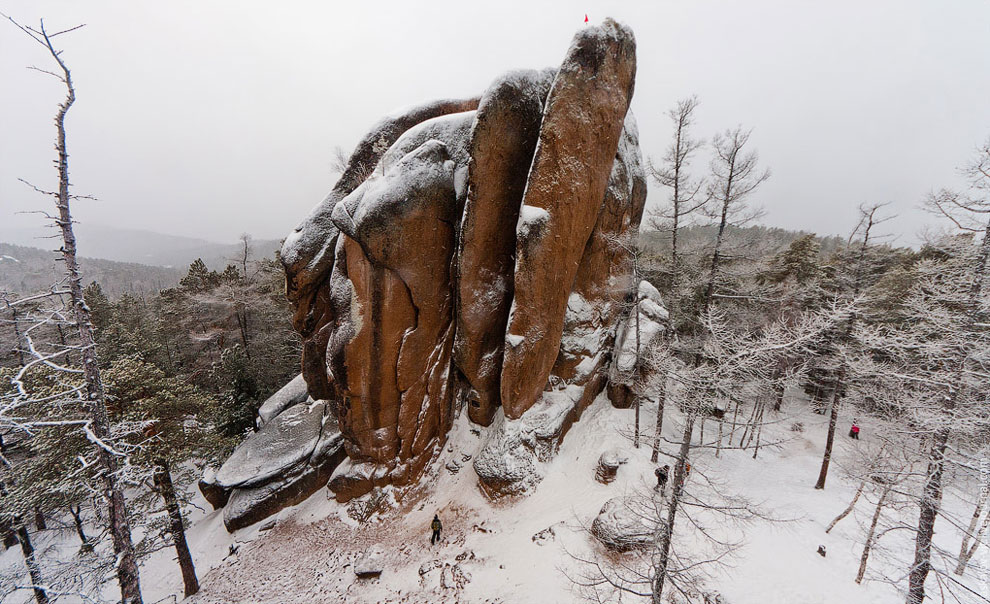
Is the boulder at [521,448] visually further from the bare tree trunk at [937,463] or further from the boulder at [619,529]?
the bare tree trunk at [937,463]

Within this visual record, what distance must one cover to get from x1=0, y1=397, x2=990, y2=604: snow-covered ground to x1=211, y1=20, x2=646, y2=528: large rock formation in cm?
79

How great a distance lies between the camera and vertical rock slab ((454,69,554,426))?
980 centimetres

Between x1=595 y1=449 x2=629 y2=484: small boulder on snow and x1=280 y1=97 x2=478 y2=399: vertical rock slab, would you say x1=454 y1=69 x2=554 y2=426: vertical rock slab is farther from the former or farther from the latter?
x1=595 y1=449 x2=629 y2=484: small boulder on snow

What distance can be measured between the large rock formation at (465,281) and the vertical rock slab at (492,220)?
0.15 feet

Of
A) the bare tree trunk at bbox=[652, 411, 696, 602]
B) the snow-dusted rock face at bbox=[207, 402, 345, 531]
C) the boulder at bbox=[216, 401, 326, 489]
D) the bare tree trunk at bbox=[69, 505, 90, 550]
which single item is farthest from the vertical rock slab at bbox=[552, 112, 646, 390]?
the bare tree trunk at bbox=[69, 505, 90, 550]

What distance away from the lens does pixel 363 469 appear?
1161 cm

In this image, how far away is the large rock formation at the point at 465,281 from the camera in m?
9.78

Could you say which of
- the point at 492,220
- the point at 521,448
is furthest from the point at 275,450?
the point at 492,220

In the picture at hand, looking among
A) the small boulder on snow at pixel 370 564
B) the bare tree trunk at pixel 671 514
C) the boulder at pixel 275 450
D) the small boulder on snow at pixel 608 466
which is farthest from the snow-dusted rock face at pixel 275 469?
the bare tree trunk at pixel 671 514

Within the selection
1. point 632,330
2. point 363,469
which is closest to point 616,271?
point 632,330

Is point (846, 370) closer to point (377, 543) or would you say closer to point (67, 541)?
point (377, 543)

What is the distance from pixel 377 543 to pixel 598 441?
7.79 m

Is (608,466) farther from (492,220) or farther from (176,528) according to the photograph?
(176,528)

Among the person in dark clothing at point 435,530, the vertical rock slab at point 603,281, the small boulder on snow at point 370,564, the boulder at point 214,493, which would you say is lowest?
the boulder at point 214,493
